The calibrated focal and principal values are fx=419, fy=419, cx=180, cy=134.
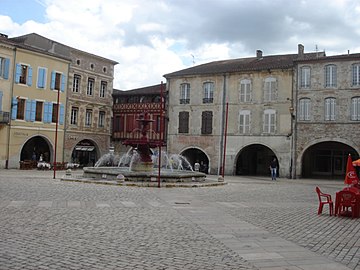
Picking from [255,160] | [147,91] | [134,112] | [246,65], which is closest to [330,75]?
[246,65]

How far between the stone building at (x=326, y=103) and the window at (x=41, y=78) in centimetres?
1892

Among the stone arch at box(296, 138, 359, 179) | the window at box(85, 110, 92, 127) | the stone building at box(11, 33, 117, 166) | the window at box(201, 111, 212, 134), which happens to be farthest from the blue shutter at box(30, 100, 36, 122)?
the stone arch at box(296, 138, 359, 179)

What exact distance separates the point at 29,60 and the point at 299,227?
27.0 m

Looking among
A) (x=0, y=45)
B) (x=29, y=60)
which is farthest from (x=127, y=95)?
(x=0, y=45)

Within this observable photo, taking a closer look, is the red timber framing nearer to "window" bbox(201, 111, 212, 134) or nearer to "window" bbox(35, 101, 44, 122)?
"window" bbox(201, 111, 212, 134)

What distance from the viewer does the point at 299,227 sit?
8922 mm

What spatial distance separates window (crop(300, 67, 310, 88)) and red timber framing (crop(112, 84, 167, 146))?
1174cm

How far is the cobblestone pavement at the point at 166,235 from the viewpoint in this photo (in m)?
5.71

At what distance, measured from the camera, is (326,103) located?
29.6 m

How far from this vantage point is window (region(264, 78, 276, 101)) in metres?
31.8

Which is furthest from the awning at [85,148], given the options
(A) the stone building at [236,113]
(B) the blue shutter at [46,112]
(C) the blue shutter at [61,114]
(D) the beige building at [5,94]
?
(D) the beige building at [5,94]

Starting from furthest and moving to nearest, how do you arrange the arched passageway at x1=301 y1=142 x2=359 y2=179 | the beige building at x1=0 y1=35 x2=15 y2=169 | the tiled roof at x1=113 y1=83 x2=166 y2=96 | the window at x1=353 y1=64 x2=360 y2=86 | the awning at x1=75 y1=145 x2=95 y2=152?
the tiled roof at x1=113 y1=83 x2=166 y2=96 → the awning at x1=75 y1=145 x2=95 y2=152 → the arched passageway at x1=301 y1=142 x2=359 y2=179 → the beige building at x1=0 y1=35 x2=15 y2=169 → the window at x1=353 y1=64 x2=360 y2=86

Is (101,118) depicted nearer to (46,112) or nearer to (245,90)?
(46,112)

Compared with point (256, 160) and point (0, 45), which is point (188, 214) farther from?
point (256, 160)
